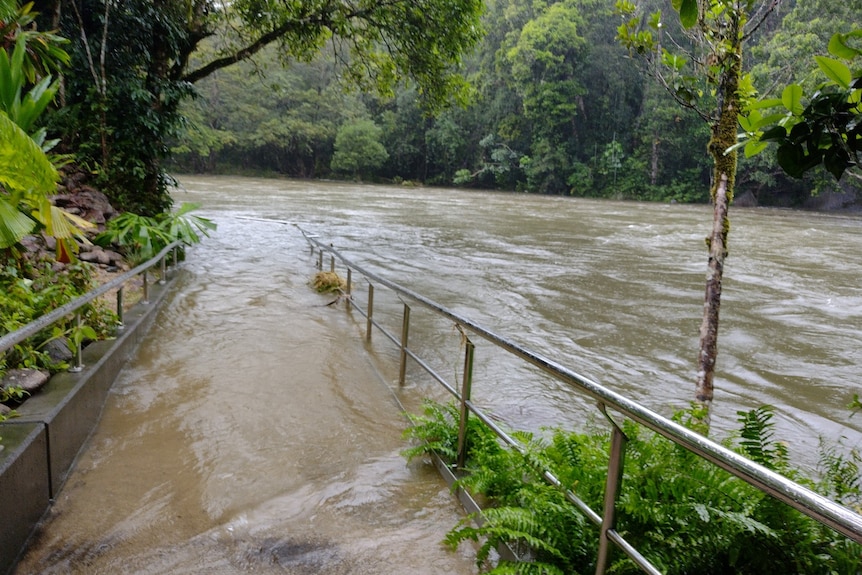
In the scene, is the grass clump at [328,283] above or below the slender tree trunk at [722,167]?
below

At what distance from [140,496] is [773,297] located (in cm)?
1012

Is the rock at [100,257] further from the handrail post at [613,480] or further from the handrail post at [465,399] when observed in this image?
the handrail post at [613,480]

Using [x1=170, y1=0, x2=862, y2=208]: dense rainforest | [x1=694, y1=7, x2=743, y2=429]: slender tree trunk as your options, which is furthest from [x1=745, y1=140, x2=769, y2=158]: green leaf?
[x1=170, y1=0, x2=862, y2=208]: dense rainforest

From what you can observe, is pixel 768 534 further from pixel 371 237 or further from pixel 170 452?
pixel 371 237

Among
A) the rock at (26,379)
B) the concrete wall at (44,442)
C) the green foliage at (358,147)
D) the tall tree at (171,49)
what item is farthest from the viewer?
the green foliage at (358,147)

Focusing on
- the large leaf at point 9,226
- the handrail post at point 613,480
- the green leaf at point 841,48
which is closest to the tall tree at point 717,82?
the green leaf at point 841,48

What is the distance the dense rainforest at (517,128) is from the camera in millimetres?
38531

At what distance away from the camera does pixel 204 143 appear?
37.2m

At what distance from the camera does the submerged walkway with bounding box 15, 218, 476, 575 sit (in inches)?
94.7

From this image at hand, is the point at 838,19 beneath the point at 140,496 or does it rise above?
above

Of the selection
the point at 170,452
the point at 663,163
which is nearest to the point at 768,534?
the point at 170,452

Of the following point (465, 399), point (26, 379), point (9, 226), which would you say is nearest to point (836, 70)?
point (465, 399)

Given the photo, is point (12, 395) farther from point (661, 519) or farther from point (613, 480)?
point (661, 519)

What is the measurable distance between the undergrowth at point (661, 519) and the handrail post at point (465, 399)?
0.36 metres
